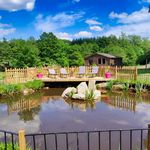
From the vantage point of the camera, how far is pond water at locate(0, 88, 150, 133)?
32.1 feet

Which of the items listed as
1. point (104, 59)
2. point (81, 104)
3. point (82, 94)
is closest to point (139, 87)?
point (82, 94)

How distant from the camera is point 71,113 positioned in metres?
12.0

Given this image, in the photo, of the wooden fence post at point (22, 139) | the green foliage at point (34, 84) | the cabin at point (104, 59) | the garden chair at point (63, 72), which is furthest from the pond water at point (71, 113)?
the cabin at point (104, 59)

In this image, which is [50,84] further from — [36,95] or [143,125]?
[143,125]

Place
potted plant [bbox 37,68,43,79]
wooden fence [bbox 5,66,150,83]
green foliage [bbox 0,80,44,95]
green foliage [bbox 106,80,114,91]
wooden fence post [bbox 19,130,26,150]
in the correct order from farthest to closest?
1. potted plant [bbox 37,68,43,79]
2. wooden fence [bbox 5,66,150,83]
3. green foliage [bbox 106,80,114,91]
4. green foliage [bbox 0,80,44,95]
5. wooden fence post [bbox 19,130,26,150]

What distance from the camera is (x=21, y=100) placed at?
15.7m

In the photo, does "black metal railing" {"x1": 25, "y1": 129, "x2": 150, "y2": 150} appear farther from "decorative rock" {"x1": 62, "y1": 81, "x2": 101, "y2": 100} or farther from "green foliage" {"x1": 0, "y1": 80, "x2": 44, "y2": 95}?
"green foliage" {"x1": 0, "y1": 80, "x2": 44, "y2": 95}

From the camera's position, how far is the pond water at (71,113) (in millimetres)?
9773

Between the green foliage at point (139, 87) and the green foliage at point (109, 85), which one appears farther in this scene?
the green foliage at point (109, 85)

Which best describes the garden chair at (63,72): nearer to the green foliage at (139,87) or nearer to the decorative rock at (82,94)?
the decorative rock at (82,94)

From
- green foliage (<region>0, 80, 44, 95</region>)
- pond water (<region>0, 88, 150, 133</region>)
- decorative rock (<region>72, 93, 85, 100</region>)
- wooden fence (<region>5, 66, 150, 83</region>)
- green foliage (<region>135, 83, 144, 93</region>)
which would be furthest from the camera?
wooden fence (<region>5, 66, 150, 83</region>)

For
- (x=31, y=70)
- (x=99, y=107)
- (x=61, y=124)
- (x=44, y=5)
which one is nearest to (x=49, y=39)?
(x=44, y=5)

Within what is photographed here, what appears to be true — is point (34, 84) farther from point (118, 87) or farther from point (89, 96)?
point (118, 87)

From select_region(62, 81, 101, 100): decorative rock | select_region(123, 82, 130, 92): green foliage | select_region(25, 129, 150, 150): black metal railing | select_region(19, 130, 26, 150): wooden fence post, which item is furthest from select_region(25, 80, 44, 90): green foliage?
select_region(19, 130, 26, 150): wooden fence post
